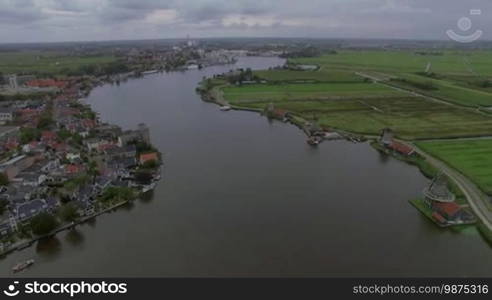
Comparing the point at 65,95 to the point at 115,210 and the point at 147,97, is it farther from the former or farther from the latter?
the point at 115,210

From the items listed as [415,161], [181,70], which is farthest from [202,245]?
[181,70]

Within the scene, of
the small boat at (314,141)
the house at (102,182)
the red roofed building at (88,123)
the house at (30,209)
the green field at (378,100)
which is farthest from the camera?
the green field at (378,100)

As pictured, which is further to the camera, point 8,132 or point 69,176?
point 8,132

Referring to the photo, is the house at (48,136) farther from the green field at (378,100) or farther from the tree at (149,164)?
the green field at (378,100)

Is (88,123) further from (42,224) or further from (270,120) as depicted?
(42,224)

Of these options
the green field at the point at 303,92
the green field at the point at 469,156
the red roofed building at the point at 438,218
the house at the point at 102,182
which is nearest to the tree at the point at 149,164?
the house at the point at 102,182

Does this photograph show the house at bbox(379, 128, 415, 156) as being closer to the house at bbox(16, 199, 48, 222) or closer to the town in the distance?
the town in the distance

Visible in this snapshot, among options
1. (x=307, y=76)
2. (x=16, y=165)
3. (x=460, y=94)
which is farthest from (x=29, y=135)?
(x=460, y=94)
